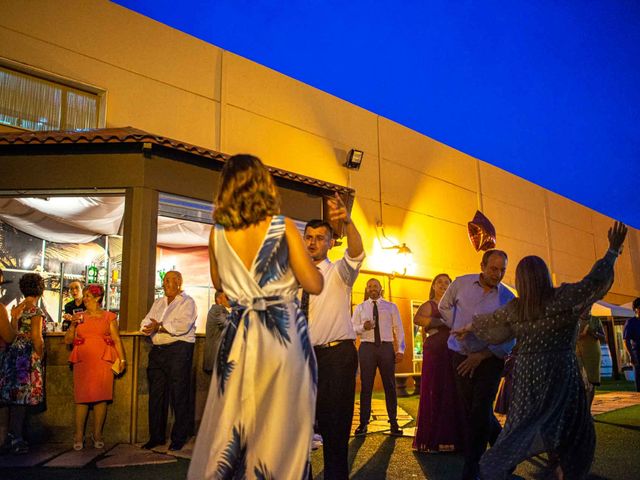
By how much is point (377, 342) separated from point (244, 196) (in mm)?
6135

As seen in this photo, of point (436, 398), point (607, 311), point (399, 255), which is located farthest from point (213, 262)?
point (607, 311)

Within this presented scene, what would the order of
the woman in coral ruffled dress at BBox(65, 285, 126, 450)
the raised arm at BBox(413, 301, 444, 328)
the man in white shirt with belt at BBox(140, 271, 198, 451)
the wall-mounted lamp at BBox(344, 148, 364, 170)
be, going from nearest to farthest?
1. the raised arm at BBox(413, 301, 444, 328)
2. the woman in coral ruffled dress at BBox(65, 285, 126, 450)
3. the man in white shirt with belt at BBox(140, 271, 198, 451)
4. the wall-mounted lamp at BBox(344, 148, 364, 170)

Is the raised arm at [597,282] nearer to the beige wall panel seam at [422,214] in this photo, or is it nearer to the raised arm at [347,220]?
the raised arm at [347,220]

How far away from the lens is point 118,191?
26.1ft

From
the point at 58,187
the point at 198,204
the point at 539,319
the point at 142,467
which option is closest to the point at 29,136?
the point at 58,187

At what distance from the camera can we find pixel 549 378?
3.95 m

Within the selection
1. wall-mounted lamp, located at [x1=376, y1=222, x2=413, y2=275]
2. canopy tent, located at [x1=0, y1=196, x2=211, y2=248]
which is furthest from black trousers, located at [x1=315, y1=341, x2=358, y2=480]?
wall-mounted lamp, located at [x1=376, y1=222, x2=413, y2=275]

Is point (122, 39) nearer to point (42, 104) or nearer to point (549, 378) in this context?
point (42, 104)

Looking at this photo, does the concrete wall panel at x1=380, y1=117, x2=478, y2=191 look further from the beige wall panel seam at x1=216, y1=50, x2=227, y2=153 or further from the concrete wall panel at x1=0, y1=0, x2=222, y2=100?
the concrete wall panel at x1=0, y1=0, x2=222, y2=100

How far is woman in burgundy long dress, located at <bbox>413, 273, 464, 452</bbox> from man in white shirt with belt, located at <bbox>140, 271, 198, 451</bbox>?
2.67 metres

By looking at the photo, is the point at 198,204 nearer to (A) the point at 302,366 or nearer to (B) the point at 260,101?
(B) the point at 260,101

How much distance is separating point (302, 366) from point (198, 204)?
698 cm

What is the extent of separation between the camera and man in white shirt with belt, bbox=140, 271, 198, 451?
6812 mm

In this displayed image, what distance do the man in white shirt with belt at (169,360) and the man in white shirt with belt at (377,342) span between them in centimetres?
236
